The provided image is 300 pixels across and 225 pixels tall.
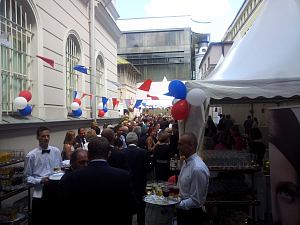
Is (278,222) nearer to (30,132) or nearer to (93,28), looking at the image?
(30,132)

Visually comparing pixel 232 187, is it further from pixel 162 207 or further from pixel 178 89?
pixel 162 207

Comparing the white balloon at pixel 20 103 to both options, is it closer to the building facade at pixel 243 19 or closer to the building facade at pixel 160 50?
the building facade at pixel 243 19

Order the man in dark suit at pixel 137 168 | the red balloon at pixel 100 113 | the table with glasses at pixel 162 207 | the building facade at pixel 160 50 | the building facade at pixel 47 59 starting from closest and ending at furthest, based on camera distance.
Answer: the table with glasses at pixel 162 207 < the man in dark suit at pixel 137 168 < the building facade at pixel 47 59 < the red balloon at pixel 100 113 < the building facade at pixel 160 50

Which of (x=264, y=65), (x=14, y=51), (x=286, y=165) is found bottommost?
(x=286, y=165)

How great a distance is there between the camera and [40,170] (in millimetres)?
6121

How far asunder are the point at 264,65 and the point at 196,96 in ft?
5.05

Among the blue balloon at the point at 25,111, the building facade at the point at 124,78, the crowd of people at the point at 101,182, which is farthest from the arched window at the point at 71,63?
the building facade at the point at 124,78

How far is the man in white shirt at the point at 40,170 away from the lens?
602cm

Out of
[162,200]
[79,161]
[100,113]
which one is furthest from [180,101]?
[100,113]

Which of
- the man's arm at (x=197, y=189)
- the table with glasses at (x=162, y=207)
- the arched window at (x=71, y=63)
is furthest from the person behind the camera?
the arched window at (x=71, y=63)

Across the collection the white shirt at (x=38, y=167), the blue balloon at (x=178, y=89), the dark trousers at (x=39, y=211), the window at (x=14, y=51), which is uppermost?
the window at (x=14, y=51)

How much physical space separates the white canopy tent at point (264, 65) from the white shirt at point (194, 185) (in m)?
2.13

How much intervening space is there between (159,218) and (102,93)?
1434 centimetres

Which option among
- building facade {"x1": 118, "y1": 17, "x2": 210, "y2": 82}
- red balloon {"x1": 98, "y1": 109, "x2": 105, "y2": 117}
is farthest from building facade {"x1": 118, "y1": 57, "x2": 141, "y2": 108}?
building facade {"x1": 118, "y1": 17, "x2": 210, "y2": 82}
